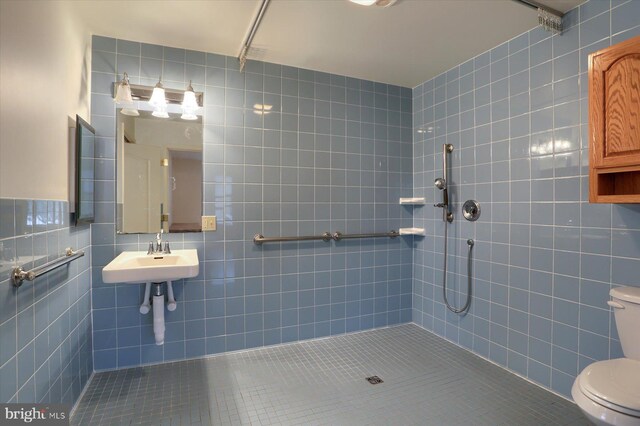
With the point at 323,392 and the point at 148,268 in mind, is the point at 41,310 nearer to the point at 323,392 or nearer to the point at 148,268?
the point at 148,268

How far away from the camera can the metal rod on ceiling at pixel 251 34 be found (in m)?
1.88

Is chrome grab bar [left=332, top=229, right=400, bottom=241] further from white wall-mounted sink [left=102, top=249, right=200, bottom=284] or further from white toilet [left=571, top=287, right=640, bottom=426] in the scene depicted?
white toilet [left=571, top=287, right=640, bottom=426]

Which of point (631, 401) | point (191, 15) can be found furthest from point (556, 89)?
point (191, 15)

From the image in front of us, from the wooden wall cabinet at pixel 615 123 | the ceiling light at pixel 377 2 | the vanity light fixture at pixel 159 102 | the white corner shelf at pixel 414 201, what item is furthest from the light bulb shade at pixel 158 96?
the wooden wall cabinet at pixel 615 123

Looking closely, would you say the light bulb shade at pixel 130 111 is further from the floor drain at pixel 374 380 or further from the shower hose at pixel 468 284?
the shower hose at pixel 468 284

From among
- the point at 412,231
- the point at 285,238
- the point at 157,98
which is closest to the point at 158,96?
the point at 157,98

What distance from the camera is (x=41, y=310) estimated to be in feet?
4.81

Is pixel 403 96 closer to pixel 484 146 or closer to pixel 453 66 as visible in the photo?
pixel 453 66

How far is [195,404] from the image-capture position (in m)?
1.96

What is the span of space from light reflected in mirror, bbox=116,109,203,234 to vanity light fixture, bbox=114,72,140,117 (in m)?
0.07

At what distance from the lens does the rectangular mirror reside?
1938 millimetres

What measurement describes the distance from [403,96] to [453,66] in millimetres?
565

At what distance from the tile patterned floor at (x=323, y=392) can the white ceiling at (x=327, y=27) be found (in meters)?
2.40

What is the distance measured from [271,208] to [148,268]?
109 cm
